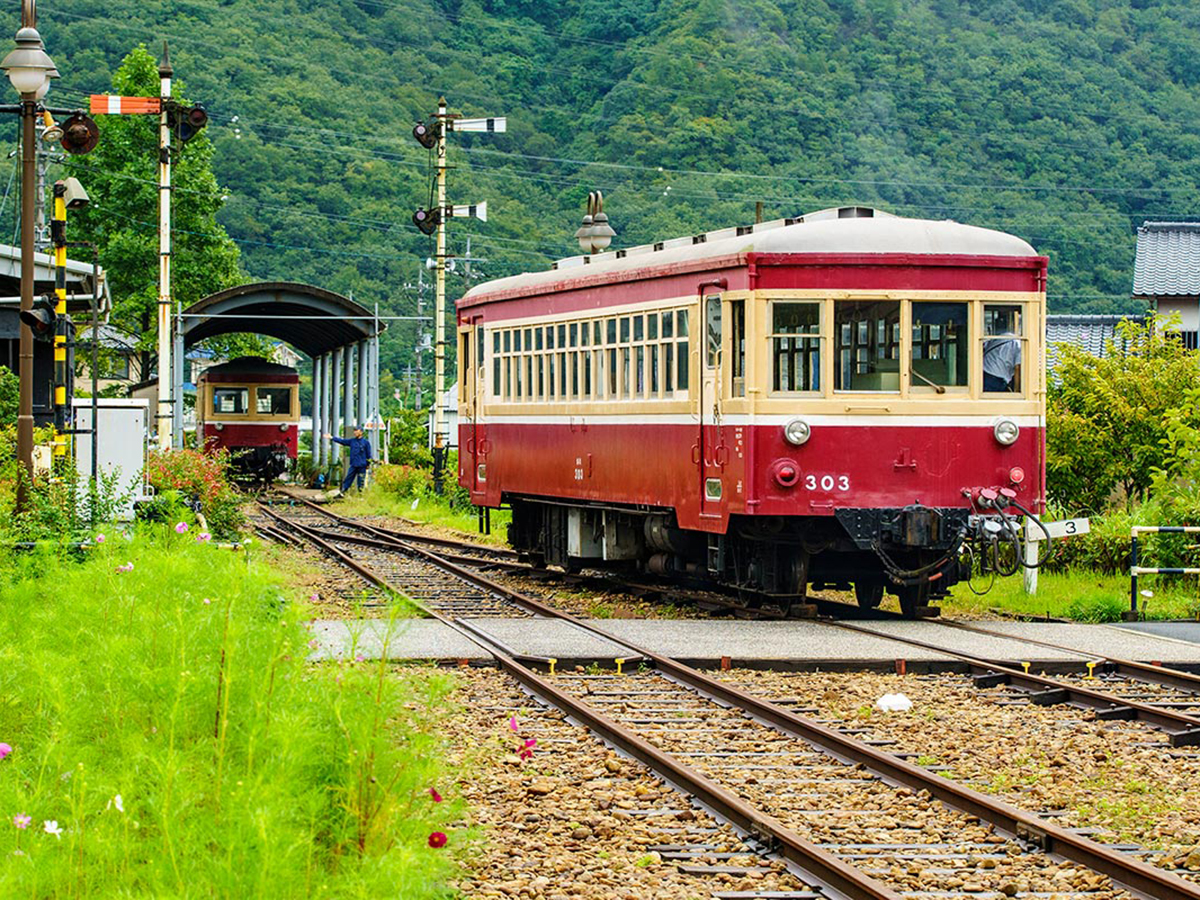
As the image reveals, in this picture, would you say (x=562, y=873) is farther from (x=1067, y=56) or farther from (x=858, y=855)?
(x=1067, y=56)

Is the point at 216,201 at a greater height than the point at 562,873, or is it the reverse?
the point at 216,201

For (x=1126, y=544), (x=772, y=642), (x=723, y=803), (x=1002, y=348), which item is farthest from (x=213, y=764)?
(x=1126, y=544)

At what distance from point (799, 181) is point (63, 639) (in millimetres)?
60194

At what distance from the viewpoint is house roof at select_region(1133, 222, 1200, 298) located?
40000 millimetres

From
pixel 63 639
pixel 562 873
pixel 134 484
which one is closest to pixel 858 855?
pixel 562 873

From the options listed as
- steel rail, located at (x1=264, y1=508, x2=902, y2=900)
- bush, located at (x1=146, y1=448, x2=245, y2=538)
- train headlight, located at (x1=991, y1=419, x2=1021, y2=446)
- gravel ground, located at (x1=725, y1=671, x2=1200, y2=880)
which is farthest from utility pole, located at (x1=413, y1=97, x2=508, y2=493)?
gravel ground, located at (x1=725, y1=671, x2=1200, y2=880)

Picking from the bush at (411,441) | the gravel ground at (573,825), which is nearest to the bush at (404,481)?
the bush at (411,441)

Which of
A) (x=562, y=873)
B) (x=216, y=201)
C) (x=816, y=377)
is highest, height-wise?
(x=216, y=201)

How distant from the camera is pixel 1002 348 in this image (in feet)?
51.6

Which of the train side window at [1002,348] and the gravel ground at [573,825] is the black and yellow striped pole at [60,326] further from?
the gravel ground at [573,825]

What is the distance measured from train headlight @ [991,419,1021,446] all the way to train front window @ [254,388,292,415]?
33105 mm

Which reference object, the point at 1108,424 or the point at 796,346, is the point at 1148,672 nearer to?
the point at 796,346

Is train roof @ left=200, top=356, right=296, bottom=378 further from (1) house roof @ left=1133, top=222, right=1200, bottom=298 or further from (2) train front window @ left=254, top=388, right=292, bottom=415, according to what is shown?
(1) house roof @ left=1133, top=222, right=1200, bottom=298

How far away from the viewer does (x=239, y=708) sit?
23.3 feet
